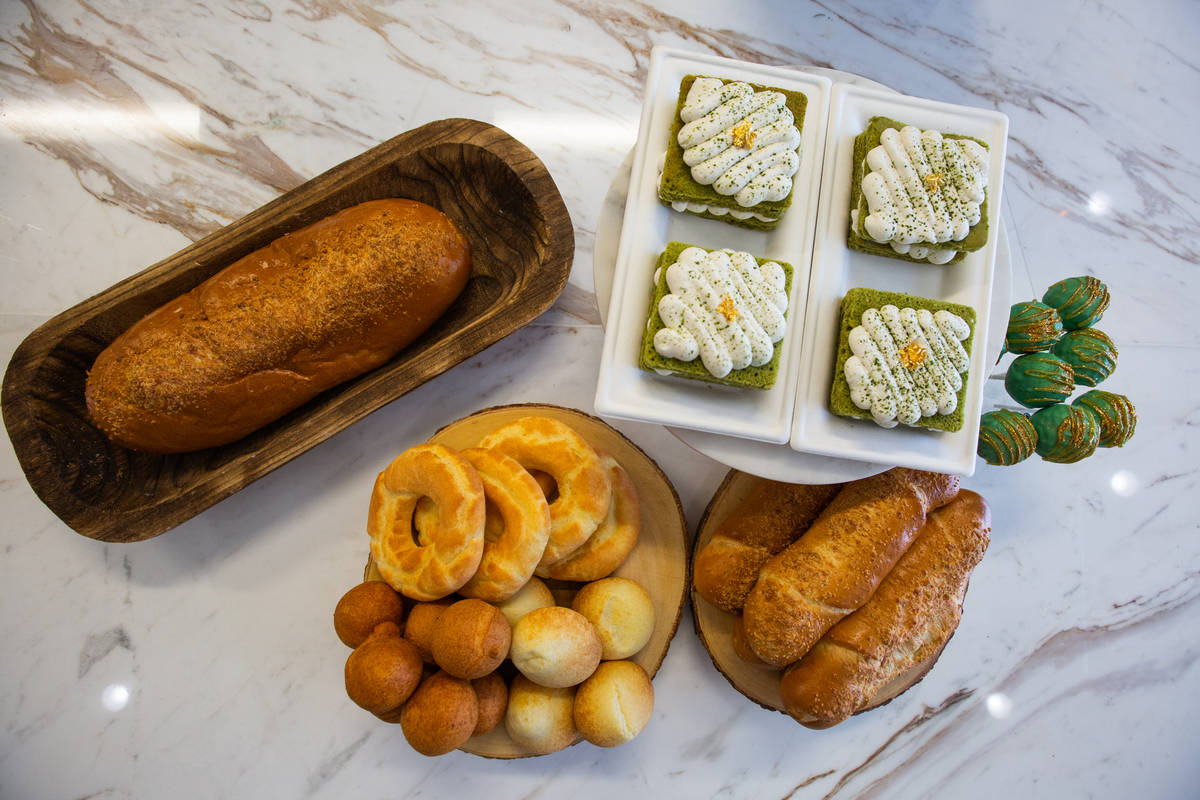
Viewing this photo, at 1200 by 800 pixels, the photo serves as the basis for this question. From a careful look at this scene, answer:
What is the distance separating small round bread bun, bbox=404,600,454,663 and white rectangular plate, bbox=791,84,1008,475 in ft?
3.04

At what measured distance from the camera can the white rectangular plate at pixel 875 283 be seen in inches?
62.1

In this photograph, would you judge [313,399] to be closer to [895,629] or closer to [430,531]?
[430,531]

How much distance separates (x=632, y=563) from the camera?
1.85 metres

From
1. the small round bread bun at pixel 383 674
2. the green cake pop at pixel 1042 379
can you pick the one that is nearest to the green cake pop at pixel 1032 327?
the green cake pop at pixel 1042 379

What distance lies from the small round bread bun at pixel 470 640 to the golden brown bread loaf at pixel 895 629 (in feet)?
2.32

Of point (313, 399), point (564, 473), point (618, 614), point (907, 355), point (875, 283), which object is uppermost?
point (875, 283)

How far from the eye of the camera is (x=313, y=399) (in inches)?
75.0

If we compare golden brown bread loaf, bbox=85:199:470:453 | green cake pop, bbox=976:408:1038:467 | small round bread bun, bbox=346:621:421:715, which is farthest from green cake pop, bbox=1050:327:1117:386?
small round bread bun, bbox=346:621:421:715

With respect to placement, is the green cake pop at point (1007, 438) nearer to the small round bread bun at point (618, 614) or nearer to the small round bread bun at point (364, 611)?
the small round bread bun at point (618, 614)

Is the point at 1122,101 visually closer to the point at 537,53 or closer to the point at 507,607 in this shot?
the point at 537,53

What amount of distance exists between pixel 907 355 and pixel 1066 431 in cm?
48

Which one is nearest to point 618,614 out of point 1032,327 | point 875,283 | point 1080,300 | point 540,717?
point 540,717

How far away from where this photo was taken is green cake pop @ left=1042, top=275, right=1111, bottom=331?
176cm

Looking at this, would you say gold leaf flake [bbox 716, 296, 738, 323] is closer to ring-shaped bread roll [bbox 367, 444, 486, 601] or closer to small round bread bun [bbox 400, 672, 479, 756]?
ring-shaped bread roll [bbox 367, 444, 486, 601]
